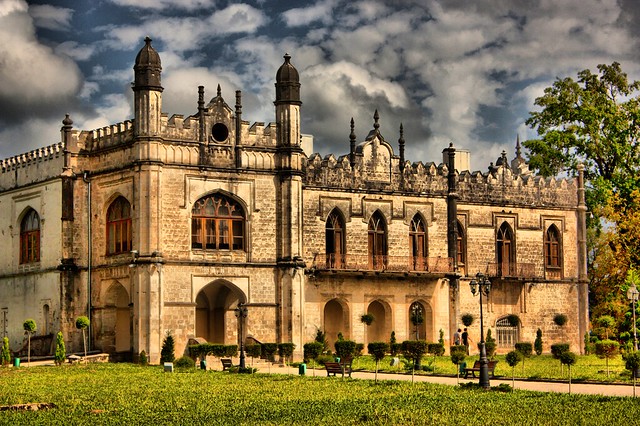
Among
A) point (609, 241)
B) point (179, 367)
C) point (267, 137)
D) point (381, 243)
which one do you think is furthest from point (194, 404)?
point (609, 241)

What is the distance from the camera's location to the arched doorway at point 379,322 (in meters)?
51.0

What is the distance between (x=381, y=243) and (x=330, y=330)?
4.66 meters

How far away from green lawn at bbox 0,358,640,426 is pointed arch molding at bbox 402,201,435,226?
57.5ft

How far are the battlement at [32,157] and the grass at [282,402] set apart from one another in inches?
581

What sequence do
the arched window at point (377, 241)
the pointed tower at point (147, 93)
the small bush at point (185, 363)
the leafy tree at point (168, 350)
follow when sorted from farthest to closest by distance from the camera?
1. the arched window at point (377, 241)
2. the pointed tower at point (147, 93)
3. the leafy tree at point (168, 350)
4. the small bush at point (185, 363)

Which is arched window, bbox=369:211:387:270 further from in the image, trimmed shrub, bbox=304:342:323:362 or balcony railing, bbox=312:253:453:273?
trimmed shrub, bbox=304:342:323:362

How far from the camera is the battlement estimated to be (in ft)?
158

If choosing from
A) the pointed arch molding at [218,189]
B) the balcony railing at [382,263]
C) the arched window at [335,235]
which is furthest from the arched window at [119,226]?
the arched window at [335,235]

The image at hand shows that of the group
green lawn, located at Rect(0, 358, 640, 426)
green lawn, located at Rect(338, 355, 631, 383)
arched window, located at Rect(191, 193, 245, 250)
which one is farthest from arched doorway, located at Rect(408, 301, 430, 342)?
green lawn, located at Rect(0, 358, 640, 426)

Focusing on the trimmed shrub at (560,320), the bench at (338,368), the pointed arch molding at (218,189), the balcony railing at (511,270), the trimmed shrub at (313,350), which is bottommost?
the bench at (338,368)

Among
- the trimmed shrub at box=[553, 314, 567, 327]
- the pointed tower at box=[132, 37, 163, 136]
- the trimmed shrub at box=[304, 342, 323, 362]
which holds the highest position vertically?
the pointed tower at box=[132, 37, 163, 136]

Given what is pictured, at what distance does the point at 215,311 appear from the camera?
5003 cm

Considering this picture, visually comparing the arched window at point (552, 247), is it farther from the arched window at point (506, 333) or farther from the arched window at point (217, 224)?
the arched window at point (217, 224)

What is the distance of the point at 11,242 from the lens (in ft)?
169
